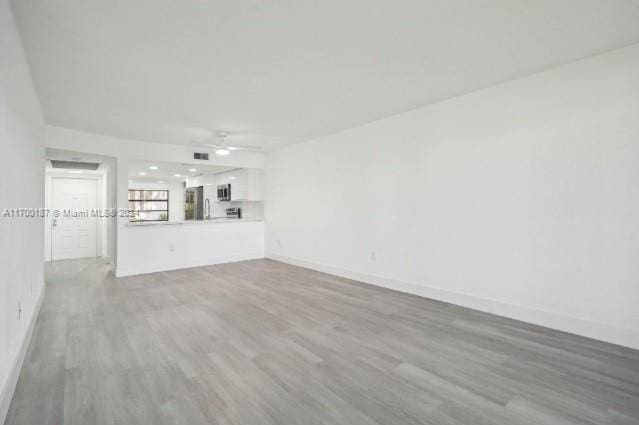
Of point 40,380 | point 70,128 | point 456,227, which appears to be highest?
point 70,128

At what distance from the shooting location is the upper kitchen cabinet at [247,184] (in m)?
6.96

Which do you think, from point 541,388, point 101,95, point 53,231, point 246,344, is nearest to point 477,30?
point 541,388

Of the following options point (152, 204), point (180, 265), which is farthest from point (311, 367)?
point (152, 204)

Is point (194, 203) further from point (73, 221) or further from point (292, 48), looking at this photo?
point (292, 48)

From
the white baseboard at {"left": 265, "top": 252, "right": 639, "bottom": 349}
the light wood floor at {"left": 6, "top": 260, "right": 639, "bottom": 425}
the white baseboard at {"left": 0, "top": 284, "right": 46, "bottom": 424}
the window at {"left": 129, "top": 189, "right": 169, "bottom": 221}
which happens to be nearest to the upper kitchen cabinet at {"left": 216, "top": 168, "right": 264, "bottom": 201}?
the white baseboard at {"left": 265, "top": 252, "right": 639, "bottom": 349}

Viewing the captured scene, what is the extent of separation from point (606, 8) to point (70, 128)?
6413 millimetres

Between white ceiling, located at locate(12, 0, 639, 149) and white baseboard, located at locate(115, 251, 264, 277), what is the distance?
273 centimetres

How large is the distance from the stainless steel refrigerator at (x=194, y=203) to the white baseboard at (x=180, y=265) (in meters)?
3.33

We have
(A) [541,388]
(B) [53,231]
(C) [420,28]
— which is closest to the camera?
(A) [541,388]

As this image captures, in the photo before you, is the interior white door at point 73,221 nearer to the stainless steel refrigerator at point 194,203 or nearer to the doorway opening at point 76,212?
the doorway opening at point 76,212

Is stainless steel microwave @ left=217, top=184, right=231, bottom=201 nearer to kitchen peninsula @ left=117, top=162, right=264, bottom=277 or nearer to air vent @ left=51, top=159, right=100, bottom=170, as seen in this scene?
kitchen peninsula @ left=117, top=162, right=264, bottom=277

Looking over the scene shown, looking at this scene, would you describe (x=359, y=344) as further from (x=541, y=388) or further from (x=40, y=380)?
(x=40, y=380)

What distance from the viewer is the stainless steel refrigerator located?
30.6 ft

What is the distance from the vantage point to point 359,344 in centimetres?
262
